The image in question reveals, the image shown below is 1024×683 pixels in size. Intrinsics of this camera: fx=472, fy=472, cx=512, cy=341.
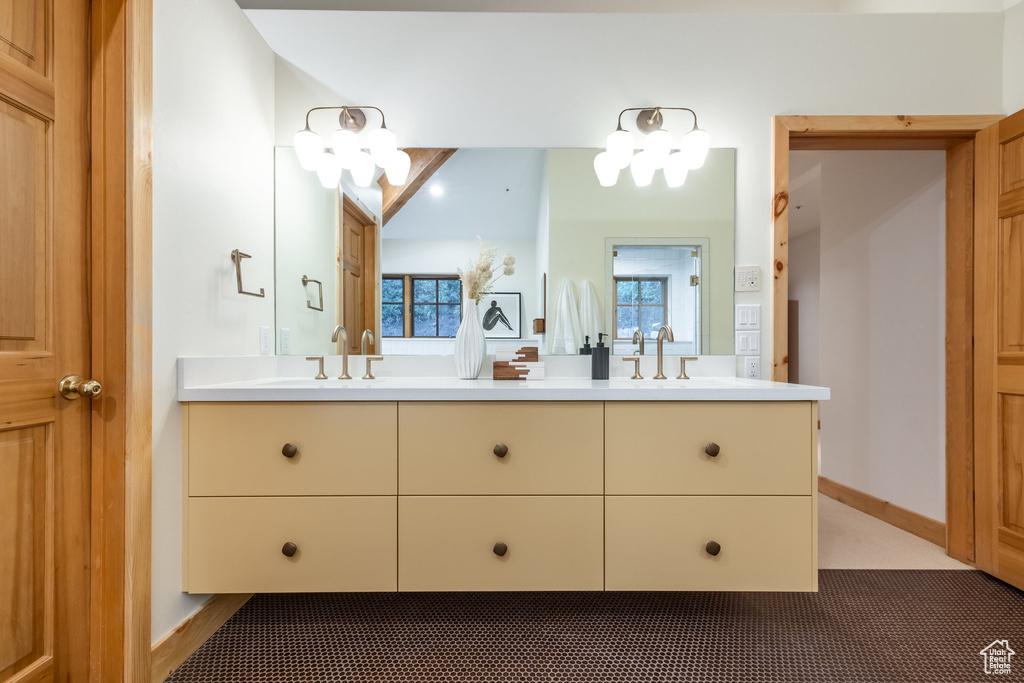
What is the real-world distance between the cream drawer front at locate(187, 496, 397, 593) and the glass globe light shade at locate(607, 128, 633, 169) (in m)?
1.54

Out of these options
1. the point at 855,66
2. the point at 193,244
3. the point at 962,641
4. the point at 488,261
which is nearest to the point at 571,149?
the point at 488,261

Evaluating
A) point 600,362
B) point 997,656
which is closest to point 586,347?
point 600,362

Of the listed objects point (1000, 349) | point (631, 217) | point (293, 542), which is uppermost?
point (631, 217)

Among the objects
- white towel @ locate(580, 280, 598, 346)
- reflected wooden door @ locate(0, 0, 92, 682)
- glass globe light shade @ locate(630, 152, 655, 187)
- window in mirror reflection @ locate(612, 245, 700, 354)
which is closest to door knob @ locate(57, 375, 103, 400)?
reflected wooden door @ locate(0, 0, 92, 682)

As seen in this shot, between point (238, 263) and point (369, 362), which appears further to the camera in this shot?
point (369, 362)

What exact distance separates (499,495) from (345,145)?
1.48 m

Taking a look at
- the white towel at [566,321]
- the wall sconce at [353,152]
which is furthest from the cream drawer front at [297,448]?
the wall sconce at [353,152]

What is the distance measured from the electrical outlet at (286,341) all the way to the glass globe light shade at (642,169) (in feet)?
5.16

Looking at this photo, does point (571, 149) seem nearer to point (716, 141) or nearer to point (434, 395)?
point (716, 141)

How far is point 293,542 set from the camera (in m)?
1.37

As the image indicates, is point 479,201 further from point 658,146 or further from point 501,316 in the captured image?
point 658,146

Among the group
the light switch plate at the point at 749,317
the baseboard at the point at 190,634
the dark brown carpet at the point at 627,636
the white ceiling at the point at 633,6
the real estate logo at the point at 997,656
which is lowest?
the dark brown carpet at the point at 627,636

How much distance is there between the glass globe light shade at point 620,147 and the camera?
189 cm

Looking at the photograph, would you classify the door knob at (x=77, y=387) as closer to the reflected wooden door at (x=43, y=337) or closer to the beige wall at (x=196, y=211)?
the reflected wooden door at (x=43, y=337)
